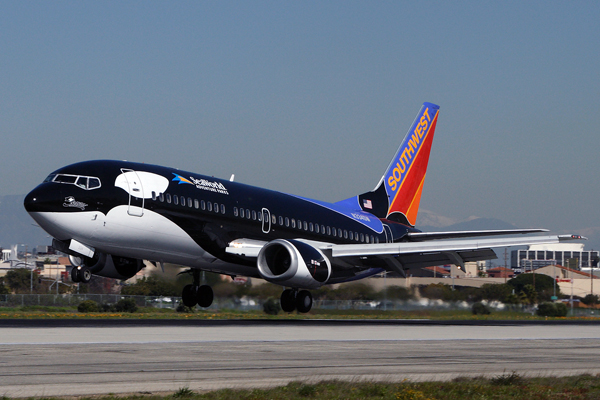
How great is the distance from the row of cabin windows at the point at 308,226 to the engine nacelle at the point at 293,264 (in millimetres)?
1988

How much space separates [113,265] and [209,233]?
4.01 metres

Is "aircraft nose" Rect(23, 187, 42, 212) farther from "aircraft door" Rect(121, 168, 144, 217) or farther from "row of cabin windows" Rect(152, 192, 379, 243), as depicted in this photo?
"row of cabin windows" Rect(152, 192, 379, 243)

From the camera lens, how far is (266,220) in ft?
104

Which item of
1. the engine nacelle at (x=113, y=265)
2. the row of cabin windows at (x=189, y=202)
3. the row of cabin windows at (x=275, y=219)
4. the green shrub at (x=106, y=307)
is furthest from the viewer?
the green shrub at (x=106, y=307)

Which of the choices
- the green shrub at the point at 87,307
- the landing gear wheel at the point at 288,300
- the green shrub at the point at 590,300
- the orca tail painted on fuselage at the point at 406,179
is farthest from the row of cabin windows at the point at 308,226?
the green shrub at the point at 590,300

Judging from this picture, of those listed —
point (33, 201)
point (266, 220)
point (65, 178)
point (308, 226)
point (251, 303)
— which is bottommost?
point (251, 303)

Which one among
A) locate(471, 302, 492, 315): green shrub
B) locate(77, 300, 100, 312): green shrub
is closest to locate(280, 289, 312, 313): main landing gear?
locate(471, 302, 492, 315): green shrub

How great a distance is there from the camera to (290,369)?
1270cm

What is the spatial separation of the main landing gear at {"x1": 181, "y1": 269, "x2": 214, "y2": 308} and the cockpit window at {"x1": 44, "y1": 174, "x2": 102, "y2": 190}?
316 inches

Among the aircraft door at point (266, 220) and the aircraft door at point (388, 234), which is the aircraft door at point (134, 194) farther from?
the aircraft door at point (388, 234)

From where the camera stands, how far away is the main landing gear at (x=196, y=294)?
32781mm

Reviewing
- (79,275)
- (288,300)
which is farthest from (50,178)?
(288,300)

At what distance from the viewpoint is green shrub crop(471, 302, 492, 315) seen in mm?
39781

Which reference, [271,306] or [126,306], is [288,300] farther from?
[126,306]
